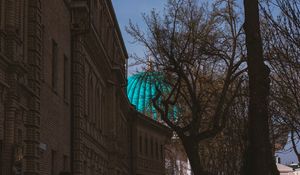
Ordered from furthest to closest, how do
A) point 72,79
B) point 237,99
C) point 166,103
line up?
point 237,99 → point 166,103 → point 72,79

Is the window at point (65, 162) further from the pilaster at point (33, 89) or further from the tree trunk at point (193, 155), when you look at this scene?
the tree trunk at point (193, 155)

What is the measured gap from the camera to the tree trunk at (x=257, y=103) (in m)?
14.3

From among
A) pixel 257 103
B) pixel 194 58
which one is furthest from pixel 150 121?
pixel 257 103

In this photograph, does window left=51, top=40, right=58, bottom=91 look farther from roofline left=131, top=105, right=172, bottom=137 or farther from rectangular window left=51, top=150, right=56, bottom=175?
roofline left=131, top=105, right=172, bottom=137

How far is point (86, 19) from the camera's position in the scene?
26.3 metres

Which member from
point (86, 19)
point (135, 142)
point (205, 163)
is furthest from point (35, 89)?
point (135, 142)

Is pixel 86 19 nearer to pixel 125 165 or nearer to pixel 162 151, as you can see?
pixel 125 165

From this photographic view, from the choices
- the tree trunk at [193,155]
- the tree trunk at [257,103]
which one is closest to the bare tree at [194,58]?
the tree trunk at [193,155]

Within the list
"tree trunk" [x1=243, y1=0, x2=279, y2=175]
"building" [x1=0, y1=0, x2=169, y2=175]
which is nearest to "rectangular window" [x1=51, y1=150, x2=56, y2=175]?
"building" [x1=0, y1=0, x2=169, y2=175]

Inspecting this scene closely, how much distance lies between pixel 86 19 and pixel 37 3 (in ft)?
23.2

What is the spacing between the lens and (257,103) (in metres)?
14.4

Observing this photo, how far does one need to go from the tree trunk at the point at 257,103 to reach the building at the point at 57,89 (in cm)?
553

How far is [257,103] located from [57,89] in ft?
32.9

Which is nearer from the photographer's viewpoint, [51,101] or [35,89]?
[35,89]
